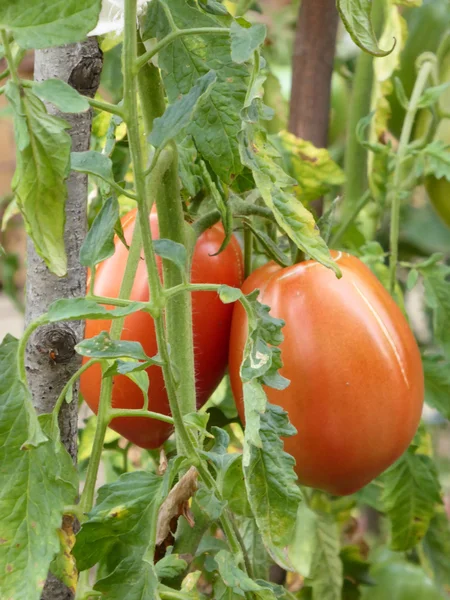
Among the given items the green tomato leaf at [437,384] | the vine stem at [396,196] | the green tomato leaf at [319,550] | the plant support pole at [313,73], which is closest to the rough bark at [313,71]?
the plant support pole at [313,73]

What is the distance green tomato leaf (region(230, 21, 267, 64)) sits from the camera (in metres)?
0.29

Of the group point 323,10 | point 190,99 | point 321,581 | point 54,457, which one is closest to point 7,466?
point 54,457

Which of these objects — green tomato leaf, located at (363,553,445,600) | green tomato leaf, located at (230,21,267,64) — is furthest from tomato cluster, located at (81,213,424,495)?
green tomato leaf, located at (363,553,445,600)

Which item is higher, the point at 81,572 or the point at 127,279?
the point at 127,279

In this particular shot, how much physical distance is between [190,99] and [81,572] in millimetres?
221

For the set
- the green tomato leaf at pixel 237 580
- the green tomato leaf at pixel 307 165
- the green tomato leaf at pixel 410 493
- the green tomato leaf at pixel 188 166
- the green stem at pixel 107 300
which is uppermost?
the green stem at pixel 107 300

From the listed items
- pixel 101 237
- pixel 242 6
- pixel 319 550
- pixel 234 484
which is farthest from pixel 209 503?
pixel 242 6

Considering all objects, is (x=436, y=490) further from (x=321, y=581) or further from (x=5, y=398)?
(x=5, y=398)

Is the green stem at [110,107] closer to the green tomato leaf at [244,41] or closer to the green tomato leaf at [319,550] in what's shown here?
the green tomato leaf at [244,41]

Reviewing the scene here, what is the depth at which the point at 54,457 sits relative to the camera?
35 centimetres

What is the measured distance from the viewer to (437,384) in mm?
Answer: 644

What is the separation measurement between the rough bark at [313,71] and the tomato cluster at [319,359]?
0.25 m

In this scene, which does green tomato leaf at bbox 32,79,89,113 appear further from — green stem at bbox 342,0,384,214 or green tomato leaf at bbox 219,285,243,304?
green stem at bbox 342,0,384,214

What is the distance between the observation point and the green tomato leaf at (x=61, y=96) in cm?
28
